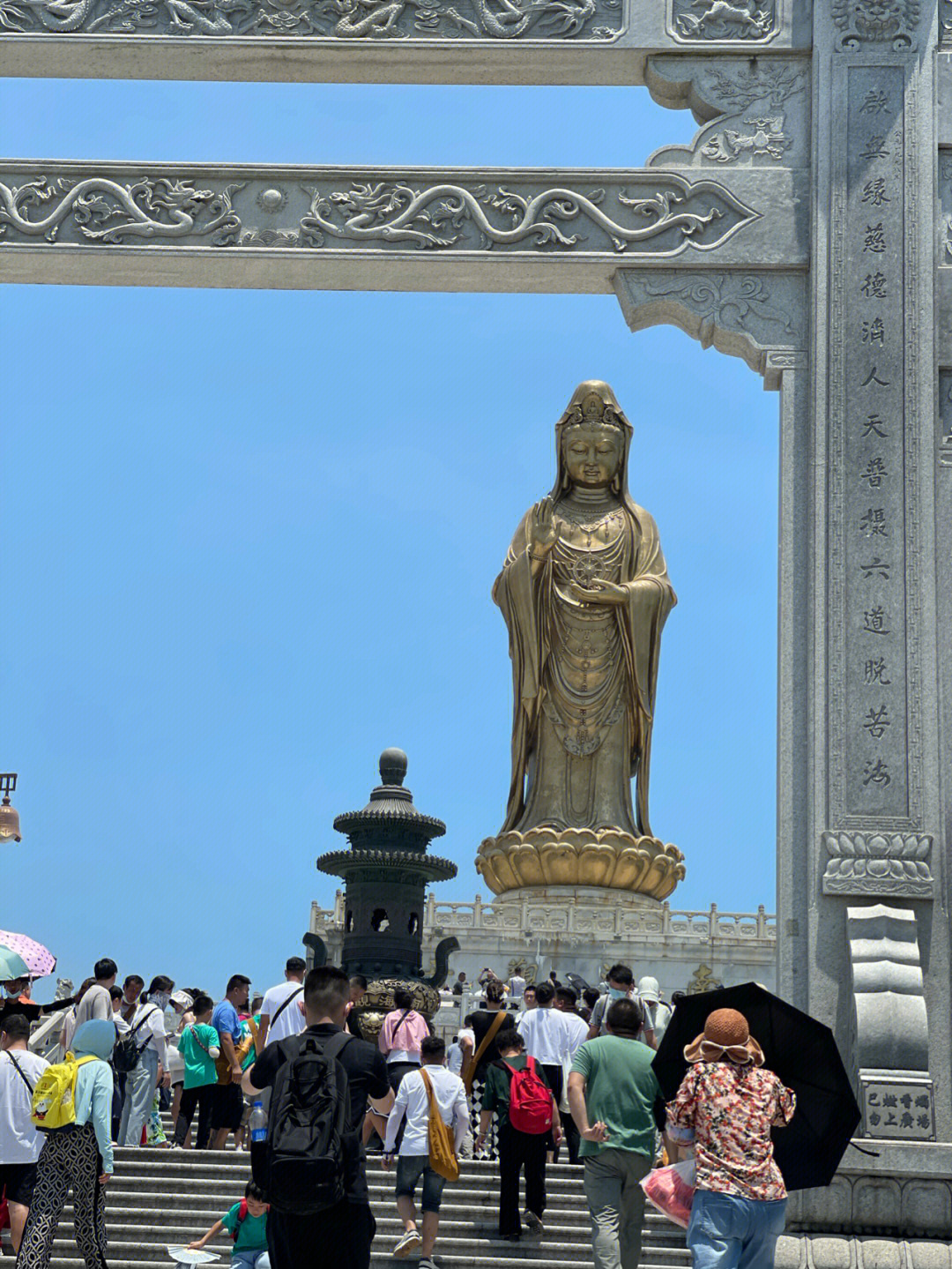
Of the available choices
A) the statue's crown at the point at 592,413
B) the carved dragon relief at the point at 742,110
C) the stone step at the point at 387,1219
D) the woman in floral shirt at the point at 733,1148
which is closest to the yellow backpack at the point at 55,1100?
the stone step at the point at 387,1219

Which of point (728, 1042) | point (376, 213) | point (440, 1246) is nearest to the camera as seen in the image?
point (728, 1042)

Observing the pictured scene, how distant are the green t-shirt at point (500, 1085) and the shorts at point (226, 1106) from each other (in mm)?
2089

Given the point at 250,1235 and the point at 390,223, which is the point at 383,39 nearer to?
the point at 390,223

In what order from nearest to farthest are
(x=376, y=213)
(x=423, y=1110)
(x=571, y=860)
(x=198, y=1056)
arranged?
1. (x=423, y=1110)
2. (x=376, y=213)
3. (x=198, y=1056)
4. (x=571, y=860)

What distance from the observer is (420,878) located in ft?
52.0

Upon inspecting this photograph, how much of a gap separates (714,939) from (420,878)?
214 inches

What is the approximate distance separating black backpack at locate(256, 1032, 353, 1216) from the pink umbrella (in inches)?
260

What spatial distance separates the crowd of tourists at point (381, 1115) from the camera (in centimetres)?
523

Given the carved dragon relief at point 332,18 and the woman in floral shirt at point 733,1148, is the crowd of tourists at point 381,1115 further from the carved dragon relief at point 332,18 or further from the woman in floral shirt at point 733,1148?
the carved dragon relief at point 332,18

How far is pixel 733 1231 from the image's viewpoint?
5309 mm

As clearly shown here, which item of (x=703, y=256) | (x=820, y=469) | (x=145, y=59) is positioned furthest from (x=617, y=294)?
(x=145, y=59)

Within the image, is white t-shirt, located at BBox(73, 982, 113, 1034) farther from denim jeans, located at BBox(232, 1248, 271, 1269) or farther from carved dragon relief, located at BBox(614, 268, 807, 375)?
carved dragon relief, located at BBox(614, 268, 807, 375)

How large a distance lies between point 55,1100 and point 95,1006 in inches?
80.9

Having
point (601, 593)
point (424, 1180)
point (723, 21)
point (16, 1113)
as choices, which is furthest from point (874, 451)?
point (601, 593)
